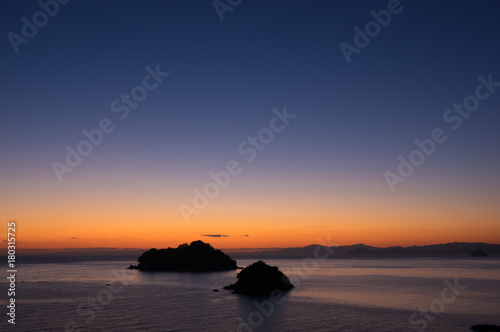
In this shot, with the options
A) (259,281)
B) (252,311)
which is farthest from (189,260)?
(252,311)

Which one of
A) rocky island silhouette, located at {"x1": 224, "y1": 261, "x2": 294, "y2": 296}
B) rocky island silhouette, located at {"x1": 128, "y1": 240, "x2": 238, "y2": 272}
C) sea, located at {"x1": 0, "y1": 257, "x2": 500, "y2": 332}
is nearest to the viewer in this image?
sea, located at {"x1": 0, "y1": 257, "x2": 500, "y2": 332}

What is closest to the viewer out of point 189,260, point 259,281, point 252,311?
point 252,311

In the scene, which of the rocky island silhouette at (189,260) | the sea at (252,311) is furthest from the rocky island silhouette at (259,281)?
the rocky island silhouette at (189,260)

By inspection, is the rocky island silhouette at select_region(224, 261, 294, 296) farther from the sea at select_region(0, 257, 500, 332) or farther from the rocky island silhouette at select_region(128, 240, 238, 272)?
the rocky island silhouette at select_region(128, 240, 238, 272)

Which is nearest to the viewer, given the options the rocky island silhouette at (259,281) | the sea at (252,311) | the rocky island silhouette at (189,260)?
A: the sea at (252,311)

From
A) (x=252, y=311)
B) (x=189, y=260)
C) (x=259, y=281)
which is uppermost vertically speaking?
(x=259, y=281)

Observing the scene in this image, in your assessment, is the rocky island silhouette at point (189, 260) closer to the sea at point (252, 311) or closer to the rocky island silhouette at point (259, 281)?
the sea at point (252, 311)

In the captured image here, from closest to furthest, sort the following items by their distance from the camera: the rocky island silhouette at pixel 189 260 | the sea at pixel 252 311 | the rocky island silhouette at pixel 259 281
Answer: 1. the sea at pixel 252 311
2. the rocky island silhouette at pixel 259 281
3. the rocky island silhouette at pixel 189 260

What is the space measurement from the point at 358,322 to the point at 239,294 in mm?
34011

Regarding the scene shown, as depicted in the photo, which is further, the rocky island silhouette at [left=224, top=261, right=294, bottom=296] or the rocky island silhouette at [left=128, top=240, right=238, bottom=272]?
the rocky island silhouette at [left=128, top=240, right=238, bottom=272]

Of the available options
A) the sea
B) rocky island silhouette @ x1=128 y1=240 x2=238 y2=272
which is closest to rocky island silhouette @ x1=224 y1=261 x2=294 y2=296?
the sea

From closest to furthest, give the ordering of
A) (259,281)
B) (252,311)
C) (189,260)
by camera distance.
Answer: (252,311) → (259,281) → (189,260)

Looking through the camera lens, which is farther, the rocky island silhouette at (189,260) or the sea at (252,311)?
the rocky island silhouette at (189,260)

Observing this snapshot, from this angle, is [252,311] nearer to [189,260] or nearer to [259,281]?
[259,281]
